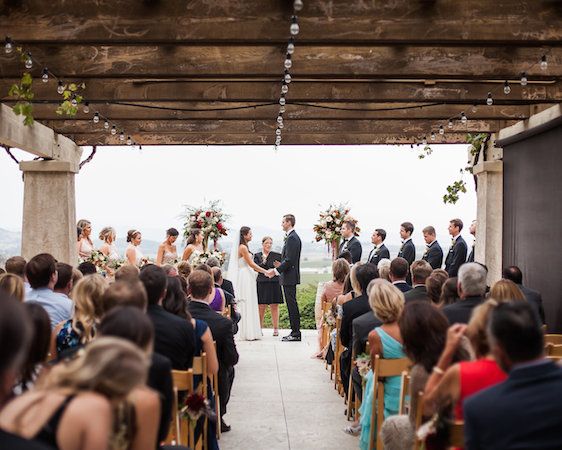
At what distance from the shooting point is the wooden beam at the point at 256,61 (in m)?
7.05

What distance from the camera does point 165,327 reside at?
14.3 ft

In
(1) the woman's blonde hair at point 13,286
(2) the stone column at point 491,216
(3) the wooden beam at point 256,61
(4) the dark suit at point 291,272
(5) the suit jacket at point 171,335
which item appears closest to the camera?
(5) the suit jacket at point 171,335

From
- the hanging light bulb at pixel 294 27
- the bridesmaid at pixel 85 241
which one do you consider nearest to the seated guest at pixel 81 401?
the hanging light bulb at pixel 294 27

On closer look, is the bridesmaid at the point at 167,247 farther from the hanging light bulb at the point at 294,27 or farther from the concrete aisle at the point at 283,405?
the hanging light bulb at the point at 294,27

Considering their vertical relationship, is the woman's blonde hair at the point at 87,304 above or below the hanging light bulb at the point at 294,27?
below

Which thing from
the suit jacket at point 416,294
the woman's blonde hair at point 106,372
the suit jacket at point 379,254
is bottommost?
the suit jacket at point 416,294

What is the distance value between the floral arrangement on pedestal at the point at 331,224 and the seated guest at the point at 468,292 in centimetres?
675

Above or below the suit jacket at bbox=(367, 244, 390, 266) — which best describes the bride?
below

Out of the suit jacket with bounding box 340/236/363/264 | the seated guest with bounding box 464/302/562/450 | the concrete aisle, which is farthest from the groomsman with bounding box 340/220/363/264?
the seated guest with bounding box 464/302/562/450

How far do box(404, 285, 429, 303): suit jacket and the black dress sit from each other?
5.25 m

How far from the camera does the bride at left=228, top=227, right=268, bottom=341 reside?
11.4 metres

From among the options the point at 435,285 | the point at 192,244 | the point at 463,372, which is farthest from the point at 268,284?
the point at 463,372

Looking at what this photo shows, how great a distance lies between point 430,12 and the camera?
19.1 ft

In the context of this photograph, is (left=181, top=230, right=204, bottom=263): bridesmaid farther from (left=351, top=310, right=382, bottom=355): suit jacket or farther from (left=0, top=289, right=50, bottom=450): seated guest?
(left=0, top=289, right=50, bottom=450): seated guest
